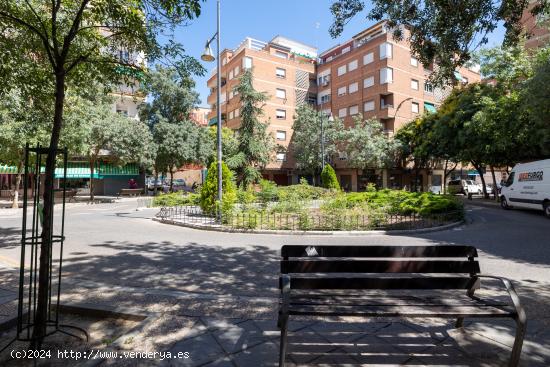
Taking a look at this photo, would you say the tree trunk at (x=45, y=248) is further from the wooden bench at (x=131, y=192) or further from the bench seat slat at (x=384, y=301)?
the wooden bench at (x=131, y=192)

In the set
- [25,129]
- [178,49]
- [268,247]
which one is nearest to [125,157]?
[25,129]

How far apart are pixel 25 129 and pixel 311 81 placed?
34608 millimetres

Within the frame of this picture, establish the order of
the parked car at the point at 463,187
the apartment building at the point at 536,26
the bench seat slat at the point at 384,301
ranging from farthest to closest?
the parked car at the point at 463,187
the apartment building at the point at 536,26
the bench seat slat at the point at 384,301

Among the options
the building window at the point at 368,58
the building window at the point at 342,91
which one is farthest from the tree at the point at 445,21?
the building window at the point at 342,91

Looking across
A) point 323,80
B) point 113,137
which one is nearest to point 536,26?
point 113,137

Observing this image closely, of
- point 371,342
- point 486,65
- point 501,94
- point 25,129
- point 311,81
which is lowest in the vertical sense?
point 371,342

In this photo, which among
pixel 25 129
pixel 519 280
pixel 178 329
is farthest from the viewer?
pixel 25 129

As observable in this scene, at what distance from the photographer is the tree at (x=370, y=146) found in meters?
31.9

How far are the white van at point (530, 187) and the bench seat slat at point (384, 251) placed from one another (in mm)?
13866

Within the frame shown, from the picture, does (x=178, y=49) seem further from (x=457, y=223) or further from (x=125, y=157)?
(x=125, y=157)

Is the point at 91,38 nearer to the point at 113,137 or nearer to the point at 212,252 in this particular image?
the point at 212,252

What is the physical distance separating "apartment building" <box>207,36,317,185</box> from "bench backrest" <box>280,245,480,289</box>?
34.8 m

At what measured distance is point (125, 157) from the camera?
88.2 ft

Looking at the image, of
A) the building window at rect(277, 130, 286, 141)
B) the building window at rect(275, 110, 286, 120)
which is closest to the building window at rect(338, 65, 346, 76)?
the building window at rect(275, 110, 286, 120)
